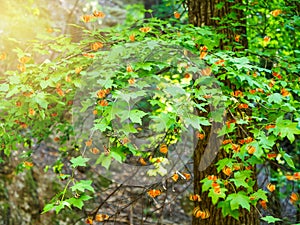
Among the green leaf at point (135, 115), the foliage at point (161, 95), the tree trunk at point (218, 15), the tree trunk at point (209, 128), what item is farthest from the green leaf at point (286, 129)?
the tree trunk at point (218, 15)

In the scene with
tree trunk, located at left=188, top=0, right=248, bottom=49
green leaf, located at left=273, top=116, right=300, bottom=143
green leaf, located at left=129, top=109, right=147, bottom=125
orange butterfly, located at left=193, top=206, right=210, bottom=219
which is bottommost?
orange butterfly, located at left=193, top=206, right=210, bottom=219

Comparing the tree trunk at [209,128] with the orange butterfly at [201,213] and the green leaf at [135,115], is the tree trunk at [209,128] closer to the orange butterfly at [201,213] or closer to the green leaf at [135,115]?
the orange butterfly at [201,213]

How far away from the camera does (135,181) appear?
7.36 meters

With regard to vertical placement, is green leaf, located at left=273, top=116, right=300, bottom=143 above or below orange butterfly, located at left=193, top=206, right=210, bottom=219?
above

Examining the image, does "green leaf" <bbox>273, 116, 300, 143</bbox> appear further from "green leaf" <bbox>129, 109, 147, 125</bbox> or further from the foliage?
"green leaf" <bbox>129, 109, 147, 125</bbox>

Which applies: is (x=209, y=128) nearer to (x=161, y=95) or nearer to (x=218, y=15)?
(x=161, y=95)

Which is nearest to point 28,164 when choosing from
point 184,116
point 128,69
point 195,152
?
point 195,152

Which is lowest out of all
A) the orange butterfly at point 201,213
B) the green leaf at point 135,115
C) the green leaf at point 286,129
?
the orange butterfly at point 201,213

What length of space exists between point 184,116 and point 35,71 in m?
1.28

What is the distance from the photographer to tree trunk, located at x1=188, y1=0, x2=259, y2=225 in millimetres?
3482

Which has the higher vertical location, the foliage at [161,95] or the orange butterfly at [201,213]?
the foliage at [161,95]

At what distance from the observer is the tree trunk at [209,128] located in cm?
348

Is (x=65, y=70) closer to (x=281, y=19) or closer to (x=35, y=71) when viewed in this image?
(x=35, y=71)

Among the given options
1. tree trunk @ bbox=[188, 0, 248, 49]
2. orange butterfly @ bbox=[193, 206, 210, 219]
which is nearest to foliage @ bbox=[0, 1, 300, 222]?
tree trunk @ bbox=[188, 0, 248, 49]
